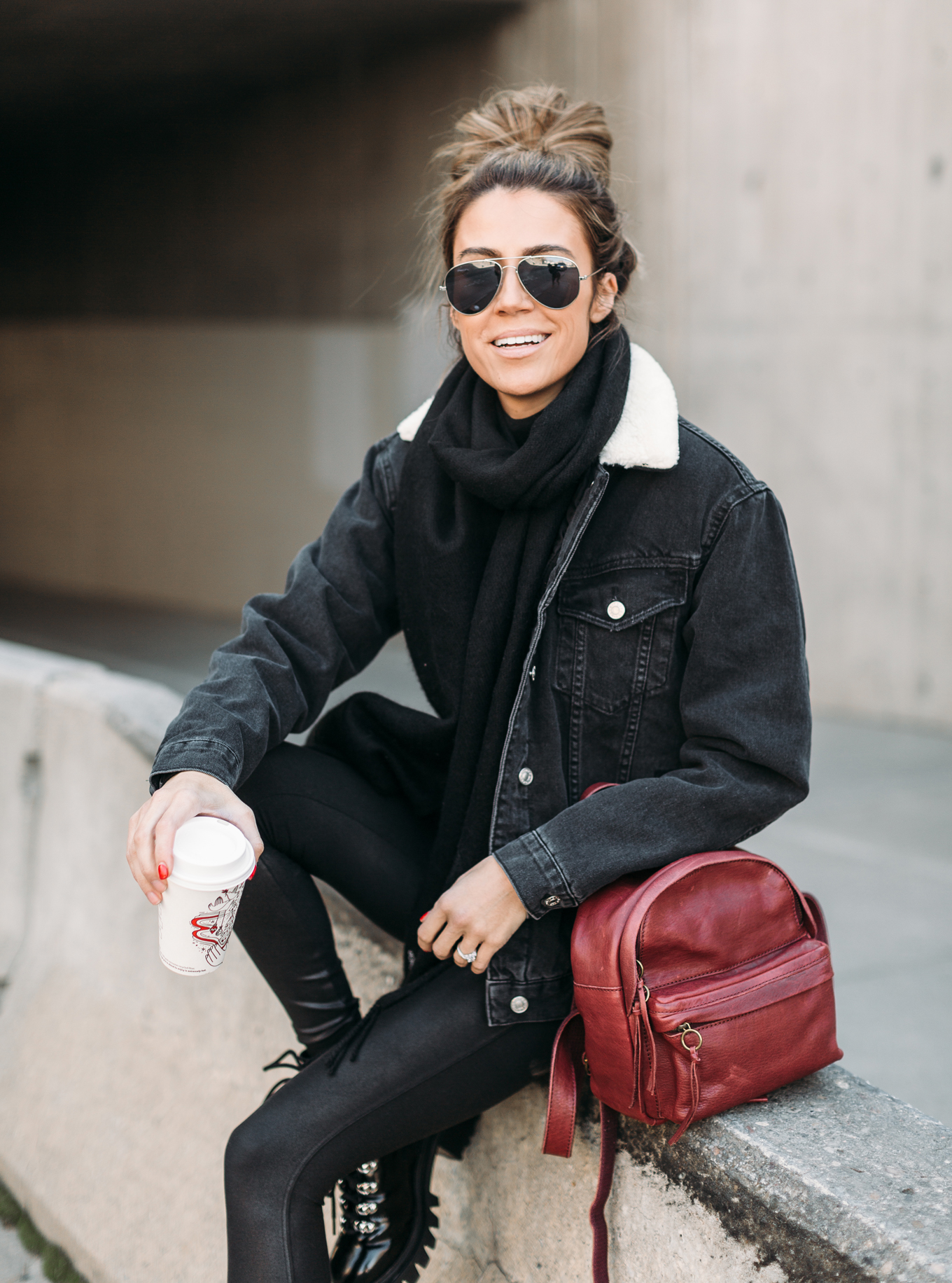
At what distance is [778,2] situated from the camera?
6.32 metres

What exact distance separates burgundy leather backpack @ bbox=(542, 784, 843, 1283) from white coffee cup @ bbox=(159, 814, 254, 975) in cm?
48

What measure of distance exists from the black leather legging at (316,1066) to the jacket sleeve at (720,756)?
0.26m

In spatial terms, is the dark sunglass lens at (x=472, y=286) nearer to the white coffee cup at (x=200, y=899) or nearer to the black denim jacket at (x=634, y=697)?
the black denim jacket at (x=634, y=697)

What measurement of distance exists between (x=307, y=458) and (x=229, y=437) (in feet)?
4.09

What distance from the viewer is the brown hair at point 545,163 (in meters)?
1.99

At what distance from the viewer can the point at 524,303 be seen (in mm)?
1985

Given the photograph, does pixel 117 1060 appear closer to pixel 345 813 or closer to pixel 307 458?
pixel 345 813

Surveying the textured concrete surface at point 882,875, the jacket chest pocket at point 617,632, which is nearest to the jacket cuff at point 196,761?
the jacket chest pocket at point 617,632

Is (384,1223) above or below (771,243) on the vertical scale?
below

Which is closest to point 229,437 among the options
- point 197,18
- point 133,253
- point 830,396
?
point 133,253

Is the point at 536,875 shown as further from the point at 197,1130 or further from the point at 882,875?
the point at 882,875

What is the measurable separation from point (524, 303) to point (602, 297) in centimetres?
17

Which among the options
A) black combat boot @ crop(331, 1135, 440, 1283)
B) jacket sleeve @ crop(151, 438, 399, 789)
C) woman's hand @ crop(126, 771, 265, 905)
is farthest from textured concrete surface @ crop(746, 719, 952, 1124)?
woman's hand @ crop(126, 771, 265, 905)

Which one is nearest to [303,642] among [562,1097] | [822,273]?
[562,1097]
